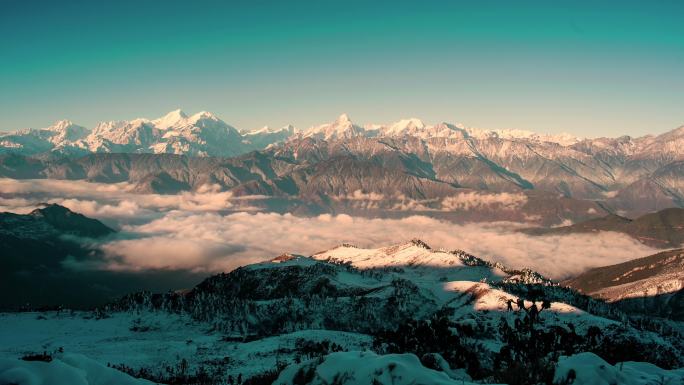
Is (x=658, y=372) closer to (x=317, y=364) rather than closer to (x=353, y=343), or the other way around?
(x=317, y=364)

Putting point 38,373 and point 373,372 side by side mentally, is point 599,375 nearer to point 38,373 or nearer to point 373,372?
point 373,372

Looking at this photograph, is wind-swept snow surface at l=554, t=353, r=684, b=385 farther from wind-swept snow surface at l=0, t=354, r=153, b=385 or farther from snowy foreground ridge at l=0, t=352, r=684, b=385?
wind-swept snow surface at l=0, t=354, r=153, b=385

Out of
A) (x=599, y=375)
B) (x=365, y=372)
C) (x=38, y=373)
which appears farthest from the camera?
(x=365, y=372)

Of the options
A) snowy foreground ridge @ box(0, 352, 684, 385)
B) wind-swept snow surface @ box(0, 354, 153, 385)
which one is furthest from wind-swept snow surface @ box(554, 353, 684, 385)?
wind-swept snow surface @ box(0, 354, 153, 385)

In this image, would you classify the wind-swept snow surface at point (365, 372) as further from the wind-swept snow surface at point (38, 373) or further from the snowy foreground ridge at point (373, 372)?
the wind-swept snow surface at point (38, 373)

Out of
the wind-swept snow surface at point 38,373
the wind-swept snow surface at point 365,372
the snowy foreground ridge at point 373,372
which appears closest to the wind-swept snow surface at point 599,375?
the snowy foreground ridge at point 373,372

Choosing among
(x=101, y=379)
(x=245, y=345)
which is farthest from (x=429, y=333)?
(x=101, y=379)

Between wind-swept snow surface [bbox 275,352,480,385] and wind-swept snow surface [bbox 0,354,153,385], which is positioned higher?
wind-swept snow surface [bbox 0,354,153,385]

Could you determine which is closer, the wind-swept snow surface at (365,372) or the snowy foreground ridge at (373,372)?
the snowy foreground ridge at (373,372)

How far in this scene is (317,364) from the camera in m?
55.6

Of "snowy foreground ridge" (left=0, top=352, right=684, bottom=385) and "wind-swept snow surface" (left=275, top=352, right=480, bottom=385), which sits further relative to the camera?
"wind-swept snow surface" (left=275, top=352, right=480, bottom=385)

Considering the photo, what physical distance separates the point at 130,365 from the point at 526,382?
453ft

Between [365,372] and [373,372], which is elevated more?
[373,372]

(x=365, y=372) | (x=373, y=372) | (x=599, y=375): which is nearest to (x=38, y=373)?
(x=365, y=372)
